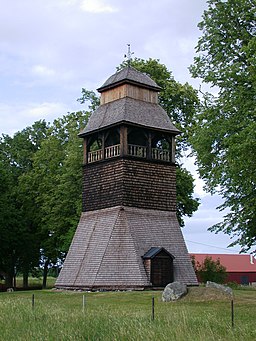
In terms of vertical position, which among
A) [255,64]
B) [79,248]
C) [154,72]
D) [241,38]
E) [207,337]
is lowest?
[207,337]

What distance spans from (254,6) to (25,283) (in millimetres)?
33327

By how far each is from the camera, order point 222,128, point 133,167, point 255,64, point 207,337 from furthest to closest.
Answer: point 133,167
point 222,128
point 255,64
point 207,337

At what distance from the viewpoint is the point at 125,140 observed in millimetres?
32094

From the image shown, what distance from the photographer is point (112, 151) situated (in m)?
32.9

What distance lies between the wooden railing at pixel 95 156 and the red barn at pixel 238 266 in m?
30.1

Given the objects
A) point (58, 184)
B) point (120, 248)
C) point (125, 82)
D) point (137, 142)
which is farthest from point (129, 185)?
point (58, 184)

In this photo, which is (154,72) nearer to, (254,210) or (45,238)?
(45,238)

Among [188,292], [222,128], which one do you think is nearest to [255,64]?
[222,128]

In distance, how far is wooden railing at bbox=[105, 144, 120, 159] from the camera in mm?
32562

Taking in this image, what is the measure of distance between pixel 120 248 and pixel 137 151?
588cm

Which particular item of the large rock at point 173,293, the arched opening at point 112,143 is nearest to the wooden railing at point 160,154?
the arched opening at point 112,143

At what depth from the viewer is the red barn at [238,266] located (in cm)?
6200

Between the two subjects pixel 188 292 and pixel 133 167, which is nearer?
pixel 188 292

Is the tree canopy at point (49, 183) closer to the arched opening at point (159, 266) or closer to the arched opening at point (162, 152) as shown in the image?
the arched opening at point (162, 152)
